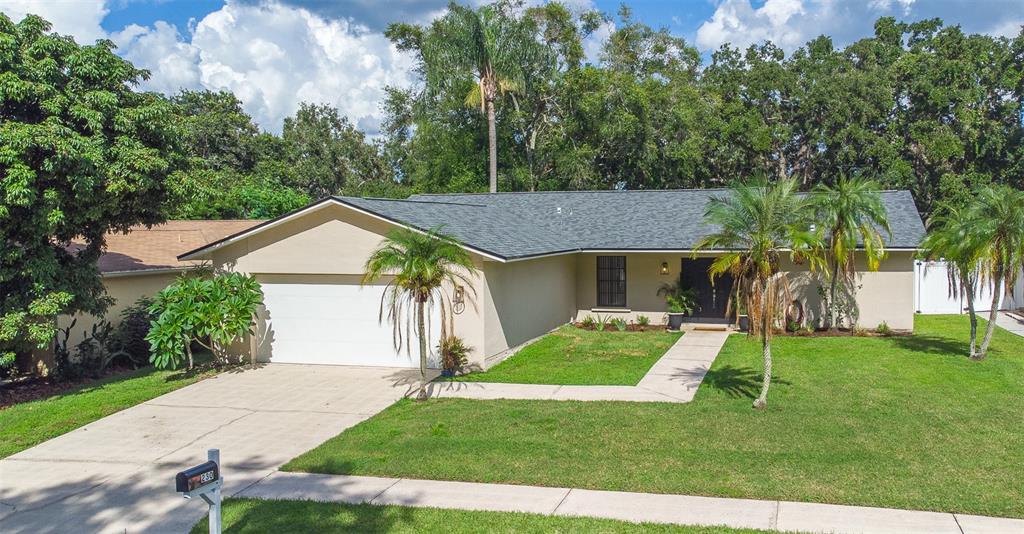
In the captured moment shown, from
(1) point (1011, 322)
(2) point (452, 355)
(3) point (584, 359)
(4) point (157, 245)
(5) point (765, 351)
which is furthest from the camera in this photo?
(1) point (1011, 322)

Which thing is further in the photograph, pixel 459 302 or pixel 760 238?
pixel 459 302

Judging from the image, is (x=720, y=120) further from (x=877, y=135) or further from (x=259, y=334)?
(x=259, y=334)

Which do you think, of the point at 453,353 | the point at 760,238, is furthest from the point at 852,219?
the point at 453,353

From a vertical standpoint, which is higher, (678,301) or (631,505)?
(678,301)

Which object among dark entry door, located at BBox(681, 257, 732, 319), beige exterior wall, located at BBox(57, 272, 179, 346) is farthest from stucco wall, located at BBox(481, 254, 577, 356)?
beige exterior wall, located at BBox(57, 272, 179, 346)

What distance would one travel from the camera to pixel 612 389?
12.3 m

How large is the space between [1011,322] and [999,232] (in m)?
8.65

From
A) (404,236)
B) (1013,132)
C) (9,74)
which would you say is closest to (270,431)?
(404,236)

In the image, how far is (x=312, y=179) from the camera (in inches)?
1604

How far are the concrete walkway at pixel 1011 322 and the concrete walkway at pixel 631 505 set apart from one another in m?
14.3

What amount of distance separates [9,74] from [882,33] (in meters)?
36.4

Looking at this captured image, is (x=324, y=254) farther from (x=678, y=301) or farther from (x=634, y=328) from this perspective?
(x=678, y=301)

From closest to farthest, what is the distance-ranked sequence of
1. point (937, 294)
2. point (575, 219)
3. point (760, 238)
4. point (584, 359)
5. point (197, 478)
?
1. point (197, 478)
2. point (760, 238)
3. point (584, 359)
4. point (575, 219)
5. point (937, 294)

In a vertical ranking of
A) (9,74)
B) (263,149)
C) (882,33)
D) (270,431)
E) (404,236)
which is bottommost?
A: (270,431)
